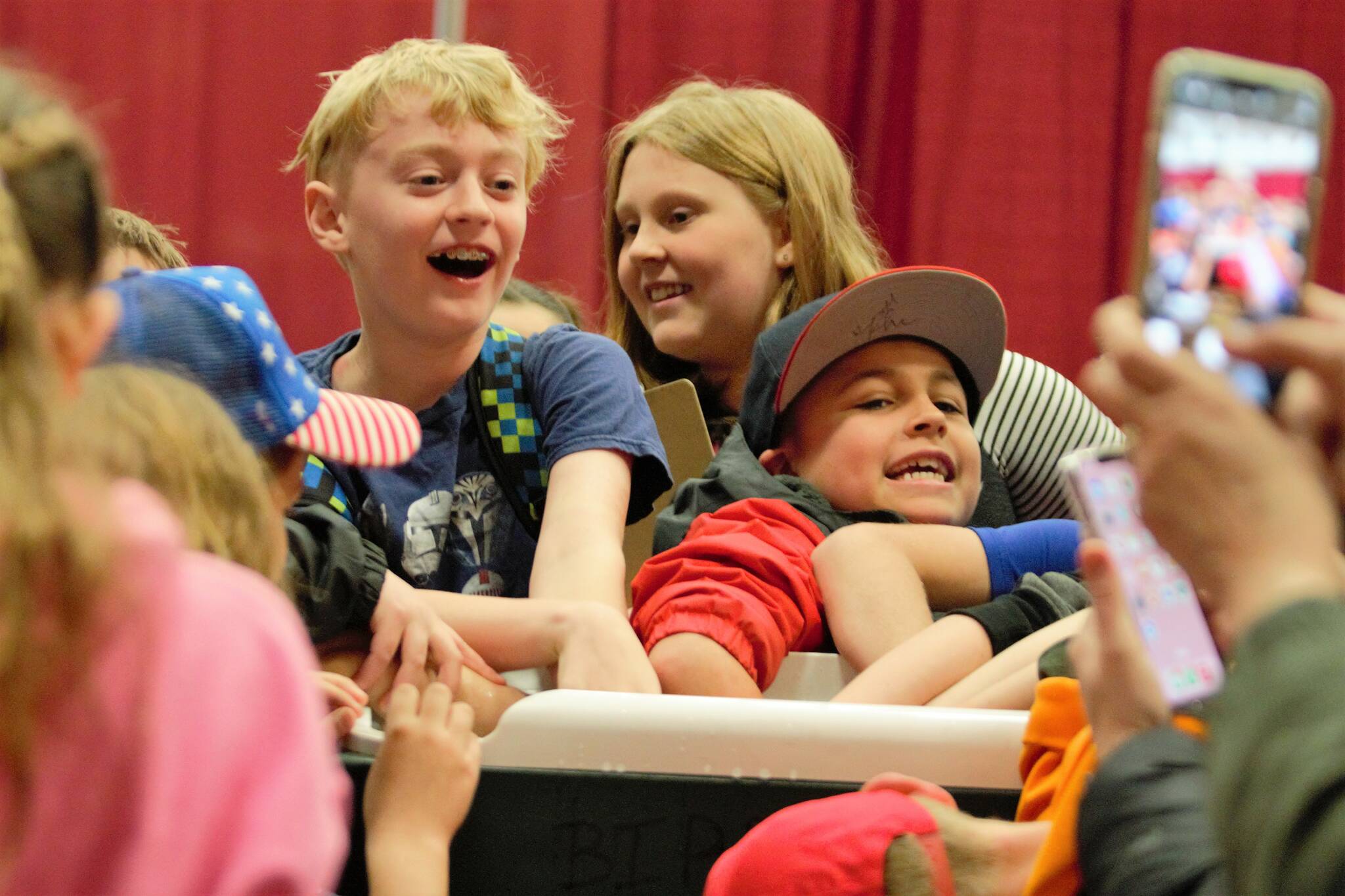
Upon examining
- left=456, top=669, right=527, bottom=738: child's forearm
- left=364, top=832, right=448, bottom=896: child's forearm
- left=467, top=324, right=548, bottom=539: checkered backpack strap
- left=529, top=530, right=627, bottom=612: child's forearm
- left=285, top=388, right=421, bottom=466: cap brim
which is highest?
left=285, top=388, right=421, bottom=466: cap brim

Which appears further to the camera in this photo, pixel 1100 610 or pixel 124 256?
pixel 124 256

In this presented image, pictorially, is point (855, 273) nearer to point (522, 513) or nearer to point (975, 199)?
point (522, 513)

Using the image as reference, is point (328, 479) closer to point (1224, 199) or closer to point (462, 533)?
point (462, 533)

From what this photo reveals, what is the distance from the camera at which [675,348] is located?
1.46 metres

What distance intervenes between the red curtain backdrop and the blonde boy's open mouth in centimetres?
85

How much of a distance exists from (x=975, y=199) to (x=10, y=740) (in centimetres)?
192

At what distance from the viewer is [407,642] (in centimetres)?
84

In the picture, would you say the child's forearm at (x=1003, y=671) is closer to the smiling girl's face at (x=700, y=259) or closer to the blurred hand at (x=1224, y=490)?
the blurred hand at (x=1224, y=490)

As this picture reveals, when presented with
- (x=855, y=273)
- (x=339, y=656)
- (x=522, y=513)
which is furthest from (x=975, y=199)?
(x=339, y=656)

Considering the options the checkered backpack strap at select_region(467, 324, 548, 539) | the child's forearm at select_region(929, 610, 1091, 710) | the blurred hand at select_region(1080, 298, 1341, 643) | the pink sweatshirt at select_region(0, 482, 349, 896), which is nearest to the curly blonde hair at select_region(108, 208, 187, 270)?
the checkered backpack strap at select_region(467, 324, 548, 539)

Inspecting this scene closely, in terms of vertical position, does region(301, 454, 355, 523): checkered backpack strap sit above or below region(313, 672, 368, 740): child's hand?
above

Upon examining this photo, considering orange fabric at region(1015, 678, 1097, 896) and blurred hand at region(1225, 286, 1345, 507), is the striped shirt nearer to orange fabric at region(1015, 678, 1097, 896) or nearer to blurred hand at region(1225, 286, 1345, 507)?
orange fabric at region(1015, 678, 1097, 896)

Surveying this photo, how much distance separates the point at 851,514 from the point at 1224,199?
632 millimetres

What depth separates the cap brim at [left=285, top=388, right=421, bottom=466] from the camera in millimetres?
716
